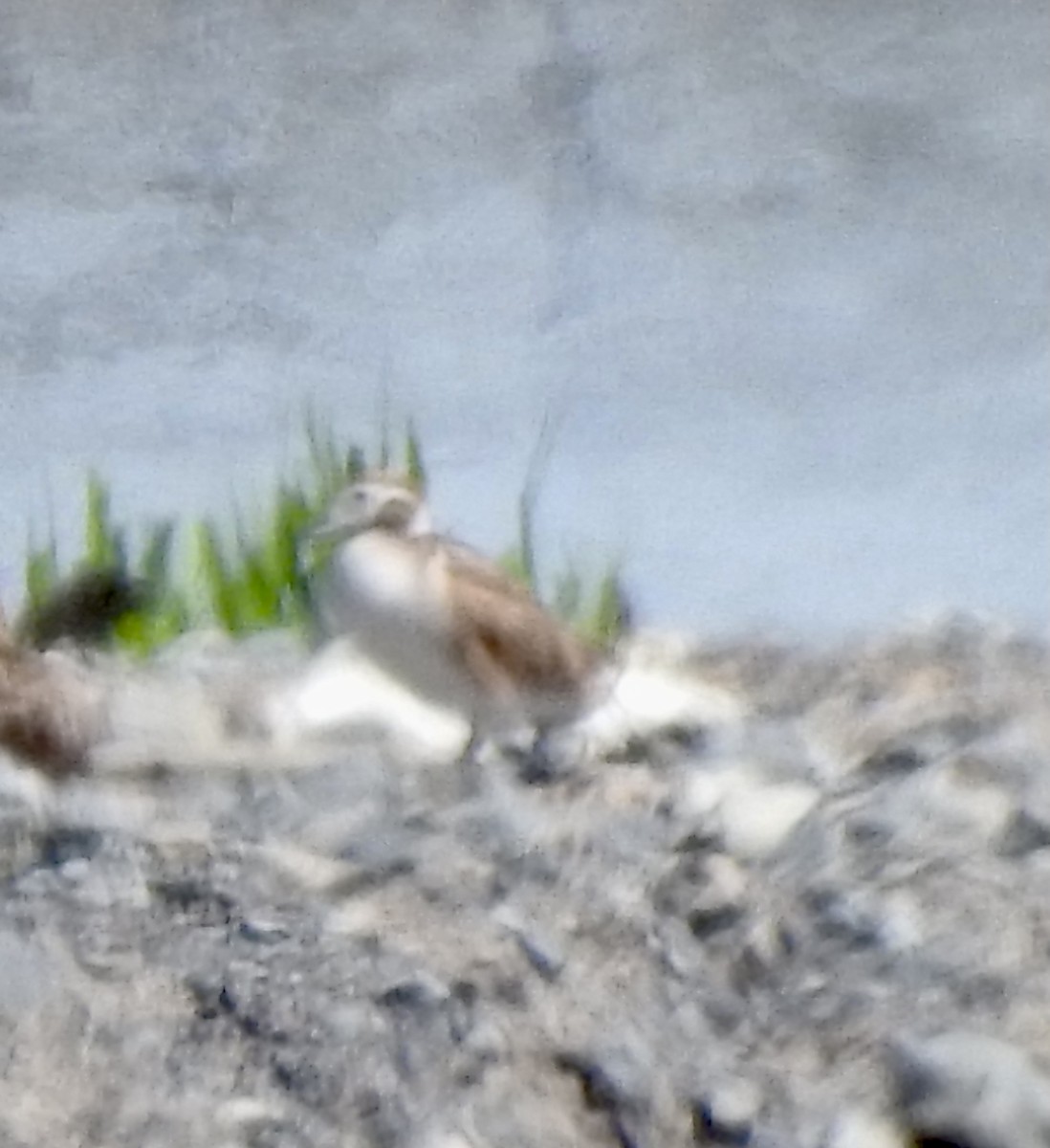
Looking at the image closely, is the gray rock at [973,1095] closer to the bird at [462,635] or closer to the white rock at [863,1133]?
the white rock at [863,1133]

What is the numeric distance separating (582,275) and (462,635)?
27.7 inches

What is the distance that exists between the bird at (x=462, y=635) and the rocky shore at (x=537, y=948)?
177mm

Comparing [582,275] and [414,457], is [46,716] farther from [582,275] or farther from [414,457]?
[582,275]

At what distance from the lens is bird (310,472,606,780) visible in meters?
2.61

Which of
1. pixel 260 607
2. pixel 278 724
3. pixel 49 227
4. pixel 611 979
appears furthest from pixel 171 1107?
pixel 49 227

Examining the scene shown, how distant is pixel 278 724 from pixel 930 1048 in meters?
1.23

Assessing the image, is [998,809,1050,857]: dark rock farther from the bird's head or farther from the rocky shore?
the bird's head

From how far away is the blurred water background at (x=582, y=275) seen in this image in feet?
9.75

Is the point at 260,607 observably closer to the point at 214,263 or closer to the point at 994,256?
the point at 214,263

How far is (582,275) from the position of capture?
3.06m

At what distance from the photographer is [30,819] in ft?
6.79

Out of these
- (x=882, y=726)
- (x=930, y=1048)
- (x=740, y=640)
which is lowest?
(x=740, y=640)

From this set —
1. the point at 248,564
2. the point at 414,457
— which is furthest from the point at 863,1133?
the point at 248,564

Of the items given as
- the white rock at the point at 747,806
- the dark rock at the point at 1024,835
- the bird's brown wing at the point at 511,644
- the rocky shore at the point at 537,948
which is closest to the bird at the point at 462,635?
the bird's brown wing at the point at 511,644
